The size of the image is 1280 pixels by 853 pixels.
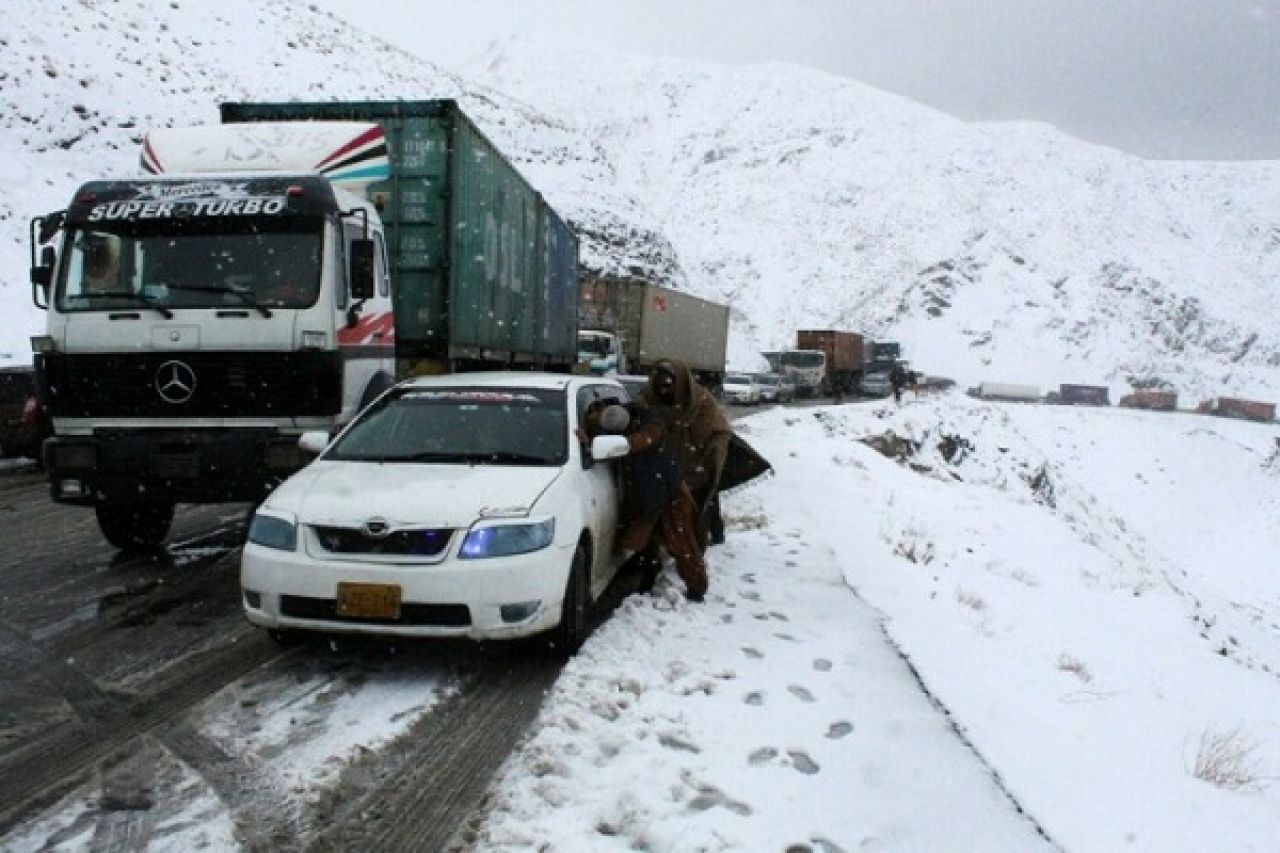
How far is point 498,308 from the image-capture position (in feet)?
36.6

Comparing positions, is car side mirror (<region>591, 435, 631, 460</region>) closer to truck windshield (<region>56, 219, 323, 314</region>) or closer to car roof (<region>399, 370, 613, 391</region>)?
car roof (<region>399, 370, 613, 391</region>)

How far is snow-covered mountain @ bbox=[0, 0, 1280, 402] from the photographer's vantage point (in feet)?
110

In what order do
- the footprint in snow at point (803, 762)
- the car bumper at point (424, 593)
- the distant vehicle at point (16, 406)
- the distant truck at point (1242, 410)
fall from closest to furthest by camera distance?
the footprint in snow at point (803, 762) → the car bumper at point (424, 593) → the distant vehicle at point (16, 406) → the distant truck at point (1242, 410)

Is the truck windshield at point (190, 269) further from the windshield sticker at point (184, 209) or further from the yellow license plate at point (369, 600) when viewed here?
the yellow license plate at point (369, 600)

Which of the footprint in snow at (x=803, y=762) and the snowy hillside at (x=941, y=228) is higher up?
the snowy hillside at (x=941, y=228)

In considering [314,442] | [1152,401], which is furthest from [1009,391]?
[314,442]

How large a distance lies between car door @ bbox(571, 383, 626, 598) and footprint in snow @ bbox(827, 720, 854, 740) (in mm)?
1813

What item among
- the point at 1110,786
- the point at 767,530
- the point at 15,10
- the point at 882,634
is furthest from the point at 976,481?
the point at 15,10

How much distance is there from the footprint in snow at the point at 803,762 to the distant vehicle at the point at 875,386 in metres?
47.2

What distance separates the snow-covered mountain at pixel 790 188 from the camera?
3353 centimetres

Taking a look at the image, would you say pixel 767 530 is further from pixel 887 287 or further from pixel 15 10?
pixel 887 287

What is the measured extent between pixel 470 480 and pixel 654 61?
13903cm

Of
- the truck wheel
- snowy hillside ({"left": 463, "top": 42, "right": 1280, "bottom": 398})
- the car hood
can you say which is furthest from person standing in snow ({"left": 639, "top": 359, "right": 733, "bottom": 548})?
snowy hillside ({"left": 463, "top": 42, "right": 1280, "bottom": 398})

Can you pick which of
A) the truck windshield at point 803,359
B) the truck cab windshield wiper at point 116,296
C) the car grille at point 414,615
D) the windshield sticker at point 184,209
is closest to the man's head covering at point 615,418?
the car grille at point 414,615
